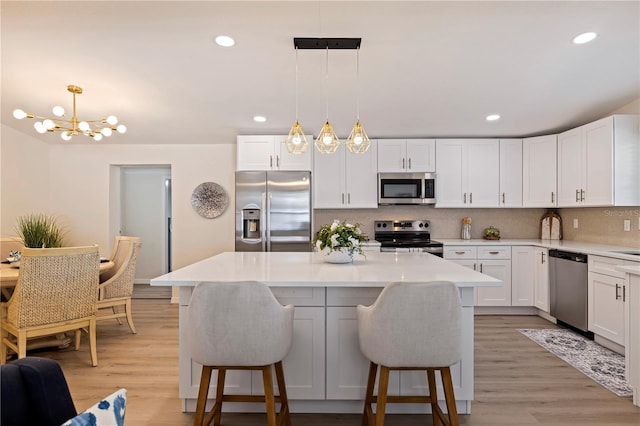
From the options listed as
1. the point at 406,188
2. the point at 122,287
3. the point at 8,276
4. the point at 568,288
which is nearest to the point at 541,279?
the point at 568,288

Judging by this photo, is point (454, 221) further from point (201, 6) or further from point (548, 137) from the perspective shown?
point (201, 6)

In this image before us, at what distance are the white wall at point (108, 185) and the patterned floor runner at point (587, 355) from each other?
13.0 feet

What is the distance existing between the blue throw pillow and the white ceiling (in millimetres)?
2399

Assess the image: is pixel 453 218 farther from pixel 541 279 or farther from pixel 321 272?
pixel 321 272

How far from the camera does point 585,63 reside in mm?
3260

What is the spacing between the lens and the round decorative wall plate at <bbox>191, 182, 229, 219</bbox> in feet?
17.6

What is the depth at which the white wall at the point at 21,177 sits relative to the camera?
182 inches

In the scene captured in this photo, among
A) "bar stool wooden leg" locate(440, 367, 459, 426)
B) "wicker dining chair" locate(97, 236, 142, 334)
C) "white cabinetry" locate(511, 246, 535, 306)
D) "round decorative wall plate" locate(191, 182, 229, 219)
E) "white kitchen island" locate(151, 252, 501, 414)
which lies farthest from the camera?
"round decorative wall plate" locate(191, 182, 229, 219)

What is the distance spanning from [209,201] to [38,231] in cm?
199

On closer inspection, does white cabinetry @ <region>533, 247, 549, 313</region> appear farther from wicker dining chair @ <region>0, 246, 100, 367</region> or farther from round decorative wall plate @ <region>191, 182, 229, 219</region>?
wicker dining chair @ <region>0, 246, 100, 367</region>

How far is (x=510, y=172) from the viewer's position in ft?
16.3

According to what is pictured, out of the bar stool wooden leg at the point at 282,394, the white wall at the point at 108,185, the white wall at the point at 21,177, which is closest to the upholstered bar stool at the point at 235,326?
the bar stool wooden leg at the point at 282,394

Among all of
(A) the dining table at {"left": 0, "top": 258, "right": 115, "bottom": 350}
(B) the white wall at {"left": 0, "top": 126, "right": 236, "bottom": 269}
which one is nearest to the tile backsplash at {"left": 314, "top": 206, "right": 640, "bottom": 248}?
(B) the white wall at {"left": 0, "top": 126, "right": 236, "bottom": 269}

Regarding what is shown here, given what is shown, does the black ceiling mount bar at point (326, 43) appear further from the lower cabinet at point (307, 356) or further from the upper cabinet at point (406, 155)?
the upper cabinet at point (406, 155)
